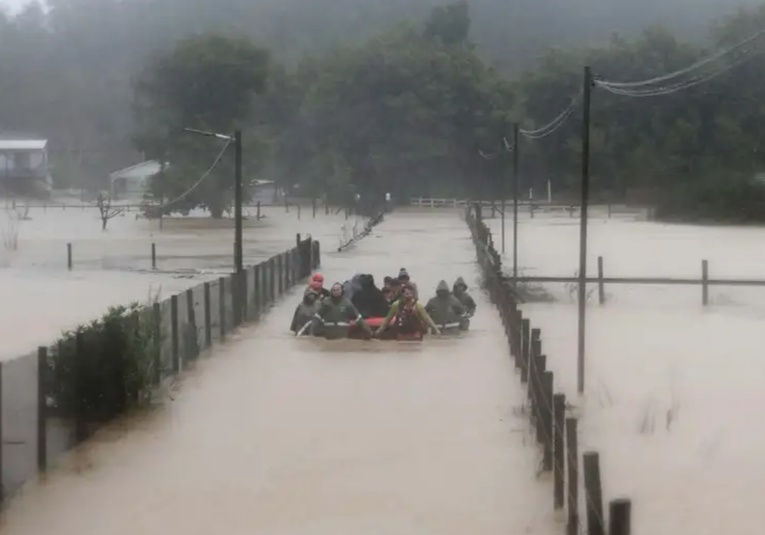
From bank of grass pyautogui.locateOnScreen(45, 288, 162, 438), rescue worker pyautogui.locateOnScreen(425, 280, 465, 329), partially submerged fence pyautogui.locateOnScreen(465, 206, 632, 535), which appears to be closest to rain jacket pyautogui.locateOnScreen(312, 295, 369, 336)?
rescue worker pyautogui.locateOnScreen(425, 280, 465, 329)

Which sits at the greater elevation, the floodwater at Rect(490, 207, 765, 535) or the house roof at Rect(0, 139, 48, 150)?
the house roof at Rect(0, 139, 48, 150)

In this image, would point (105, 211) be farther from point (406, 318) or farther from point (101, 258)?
point (406, 318)

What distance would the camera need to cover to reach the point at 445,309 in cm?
2039

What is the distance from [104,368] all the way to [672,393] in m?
6.68

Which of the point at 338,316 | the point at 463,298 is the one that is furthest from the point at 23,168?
the point at 338,316

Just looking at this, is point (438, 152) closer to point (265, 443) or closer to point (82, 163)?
point (82, 163)

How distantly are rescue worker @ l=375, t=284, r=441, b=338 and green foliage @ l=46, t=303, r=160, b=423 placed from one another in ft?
19.2

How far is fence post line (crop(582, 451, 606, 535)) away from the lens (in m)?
7.05

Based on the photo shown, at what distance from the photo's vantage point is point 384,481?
34.7 ft

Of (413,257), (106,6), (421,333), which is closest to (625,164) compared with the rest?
(413,257)

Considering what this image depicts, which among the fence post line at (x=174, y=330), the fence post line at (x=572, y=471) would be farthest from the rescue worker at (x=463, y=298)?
the fence post line at (x=572, y=471)

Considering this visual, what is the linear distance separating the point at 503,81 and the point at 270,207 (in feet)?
64.8

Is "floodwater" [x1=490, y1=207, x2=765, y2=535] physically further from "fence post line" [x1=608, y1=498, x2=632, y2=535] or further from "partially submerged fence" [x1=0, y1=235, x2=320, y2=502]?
"partially submerged fence" [x1=0, y1=235, x2=320, y2=502]

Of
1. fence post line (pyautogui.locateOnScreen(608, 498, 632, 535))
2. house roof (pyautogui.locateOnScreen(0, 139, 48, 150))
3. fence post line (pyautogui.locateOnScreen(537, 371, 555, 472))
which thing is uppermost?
house roof (pyautogui.locateOnScreen(0, 139, 48, 150))
